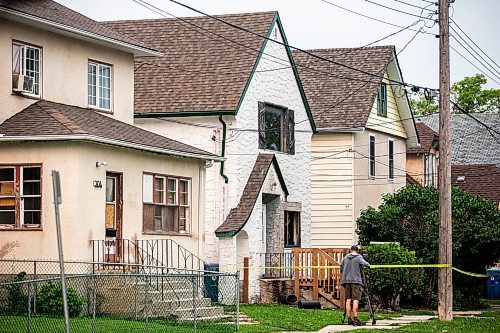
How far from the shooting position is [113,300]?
1067 inches

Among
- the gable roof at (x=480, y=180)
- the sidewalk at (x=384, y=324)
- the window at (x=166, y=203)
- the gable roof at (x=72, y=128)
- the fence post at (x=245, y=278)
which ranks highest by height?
the gable roof at (x=72, y=128)

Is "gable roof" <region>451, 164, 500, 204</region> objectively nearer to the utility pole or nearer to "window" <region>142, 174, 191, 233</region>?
"window" <region>142, 174, 191, 233</region>

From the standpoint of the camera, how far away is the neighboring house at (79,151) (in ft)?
89.2

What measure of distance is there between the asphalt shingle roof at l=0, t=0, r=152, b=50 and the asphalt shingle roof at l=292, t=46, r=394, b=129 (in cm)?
1460

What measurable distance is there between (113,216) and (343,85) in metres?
19.3

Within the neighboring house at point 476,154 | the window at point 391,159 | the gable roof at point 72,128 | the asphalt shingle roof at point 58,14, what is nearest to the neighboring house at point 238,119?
the asphalt shingle roof at point 58,14

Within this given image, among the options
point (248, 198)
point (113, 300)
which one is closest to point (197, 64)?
point (248, 198)

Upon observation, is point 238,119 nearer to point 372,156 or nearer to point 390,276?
point 390,276

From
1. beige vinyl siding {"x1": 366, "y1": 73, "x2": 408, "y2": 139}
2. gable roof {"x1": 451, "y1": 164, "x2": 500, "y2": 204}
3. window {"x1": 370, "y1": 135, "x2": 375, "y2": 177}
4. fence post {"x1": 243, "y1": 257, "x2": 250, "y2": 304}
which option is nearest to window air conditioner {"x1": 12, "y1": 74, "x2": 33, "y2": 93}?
fence post {"x1": 243, "y1": 257, "x2": 250, "y2": 304}

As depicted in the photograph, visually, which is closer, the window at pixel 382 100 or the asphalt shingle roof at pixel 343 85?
the asphalt shingle roof at pixel 343 85

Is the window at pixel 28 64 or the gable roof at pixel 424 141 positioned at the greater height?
the window at pixel 28 64

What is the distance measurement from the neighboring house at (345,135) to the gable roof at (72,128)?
15475mm

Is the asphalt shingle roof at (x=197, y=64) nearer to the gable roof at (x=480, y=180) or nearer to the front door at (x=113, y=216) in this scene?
the front door at (x=113, y=216)

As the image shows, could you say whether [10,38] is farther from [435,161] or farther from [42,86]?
[435,161]
